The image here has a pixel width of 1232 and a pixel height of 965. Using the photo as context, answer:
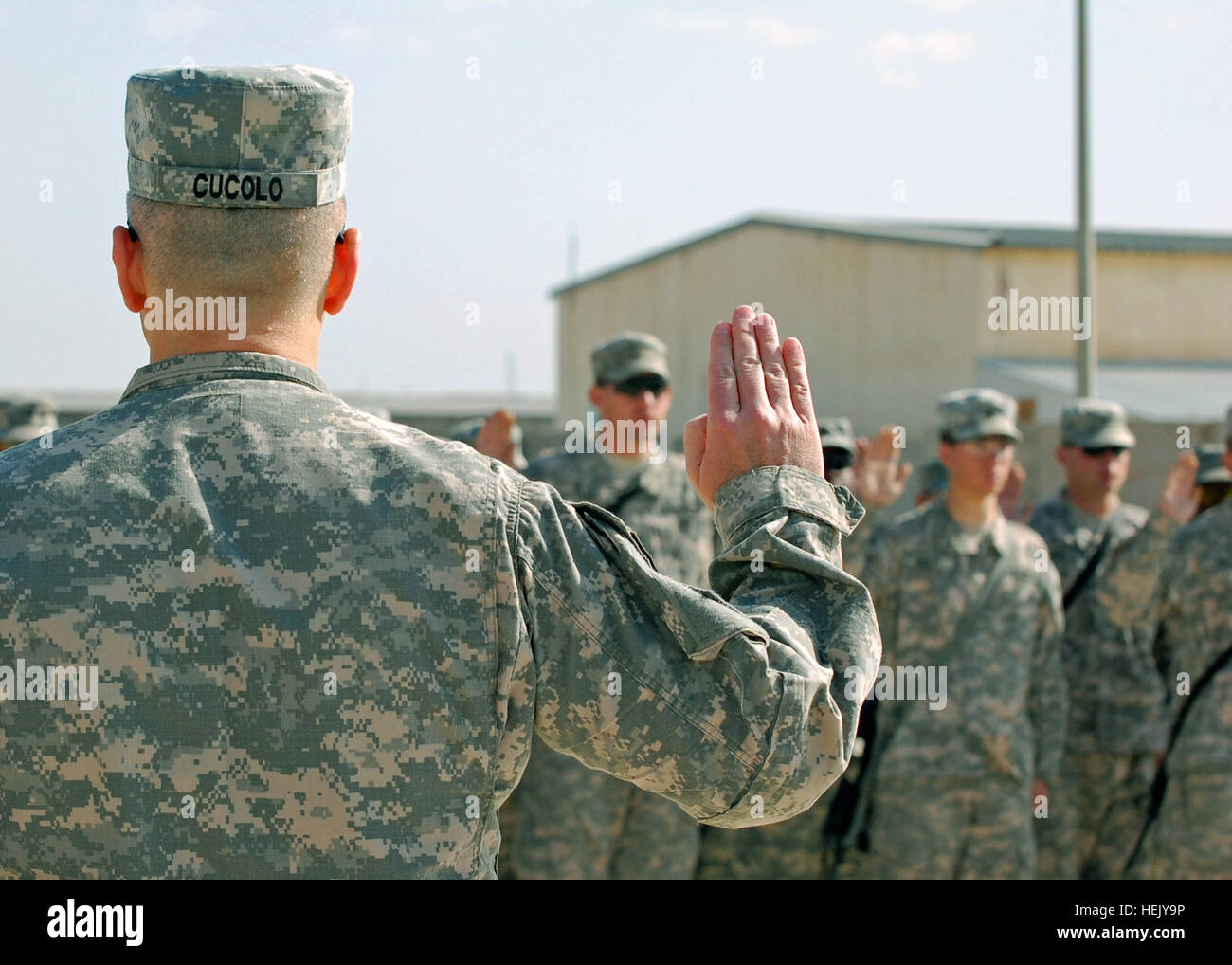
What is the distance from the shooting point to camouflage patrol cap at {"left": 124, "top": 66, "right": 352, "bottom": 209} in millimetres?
1717

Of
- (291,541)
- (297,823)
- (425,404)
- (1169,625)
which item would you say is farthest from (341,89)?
(425,404)

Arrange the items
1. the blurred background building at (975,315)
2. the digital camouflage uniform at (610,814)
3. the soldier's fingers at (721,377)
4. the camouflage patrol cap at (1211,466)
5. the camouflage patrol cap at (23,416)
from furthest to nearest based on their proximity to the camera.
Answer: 1. the blurred background building at (975,315)
2. the camouflage patrol cap at (1211,466)
3. the camouflage patrol cap at (23,416)
4. the digital camouflage uniform at (610,814)
5. the soldier's fingers at (721,377)

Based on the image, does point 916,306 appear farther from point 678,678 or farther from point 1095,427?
point 678,678

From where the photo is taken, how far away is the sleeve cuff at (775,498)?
1729mm

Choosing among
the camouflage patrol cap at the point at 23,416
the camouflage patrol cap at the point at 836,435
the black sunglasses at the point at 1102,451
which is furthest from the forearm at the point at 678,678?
the camouflage patrol cap at the point at 23,416

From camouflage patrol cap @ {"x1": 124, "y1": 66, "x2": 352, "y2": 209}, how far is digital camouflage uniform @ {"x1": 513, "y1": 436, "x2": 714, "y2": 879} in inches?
148

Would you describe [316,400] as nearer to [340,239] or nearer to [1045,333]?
[340,239]

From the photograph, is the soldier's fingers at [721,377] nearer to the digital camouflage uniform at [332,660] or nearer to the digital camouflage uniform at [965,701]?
the digital camouflage uniform at [332,660]

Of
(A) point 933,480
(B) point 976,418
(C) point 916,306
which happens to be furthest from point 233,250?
(C) point 916,306

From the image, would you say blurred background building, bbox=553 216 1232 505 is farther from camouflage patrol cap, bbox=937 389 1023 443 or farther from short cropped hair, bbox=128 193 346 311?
short cropped hair, bbox=128 193 346 311

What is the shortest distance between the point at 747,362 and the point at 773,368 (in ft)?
0.11

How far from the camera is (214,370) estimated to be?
5.58ft

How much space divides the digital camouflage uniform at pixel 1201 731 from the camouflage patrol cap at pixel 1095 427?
85 cm

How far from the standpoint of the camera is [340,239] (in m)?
1.79
